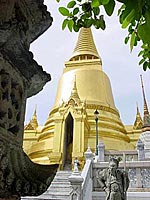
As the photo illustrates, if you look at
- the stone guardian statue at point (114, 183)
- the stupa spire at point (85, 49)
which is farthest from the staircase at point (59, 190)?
the stupa spire at point (85, 49)

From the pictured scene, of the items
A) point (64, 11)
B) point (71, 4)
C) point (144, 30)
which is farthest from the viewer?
point (71, 4)

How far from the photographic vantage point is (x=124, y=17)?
3.77 feet

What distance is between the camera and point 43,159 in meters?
16.1

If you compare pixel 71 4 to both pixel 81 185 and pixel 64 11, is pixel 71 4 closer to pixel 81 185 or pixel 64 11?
pixel 64 11

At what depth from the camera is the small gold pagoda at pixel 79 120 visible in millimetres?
16094

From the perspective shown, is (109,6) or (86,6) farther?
(86,6)

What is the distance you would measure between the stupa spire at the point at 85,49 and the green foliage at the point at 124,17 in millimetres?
21159

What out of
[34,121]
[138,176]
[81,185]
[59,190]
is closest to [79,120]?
[59,190]

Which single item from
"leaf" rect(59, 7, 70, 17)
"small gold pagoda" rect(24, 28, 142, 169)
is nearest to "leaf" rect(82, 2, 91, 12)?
"leaf" rect(59, 7, 70, 17)

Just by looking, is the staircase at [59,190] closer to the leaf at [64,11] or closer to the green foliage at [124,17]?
the green foliage at [124,17]

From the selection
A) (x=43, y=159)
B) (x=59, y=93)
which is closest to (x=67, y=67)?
(x=59, y=93)

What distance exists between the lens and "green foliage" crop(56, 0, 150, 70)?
105 cm

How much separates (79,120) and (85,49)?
358 inches

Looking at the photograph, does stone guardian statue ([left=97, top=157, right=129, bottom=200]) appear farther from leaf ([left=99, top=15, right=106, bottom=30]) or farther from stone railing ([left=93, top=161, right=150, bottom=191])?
leaf ([left=99, top=15, right=106, bottom=30])
